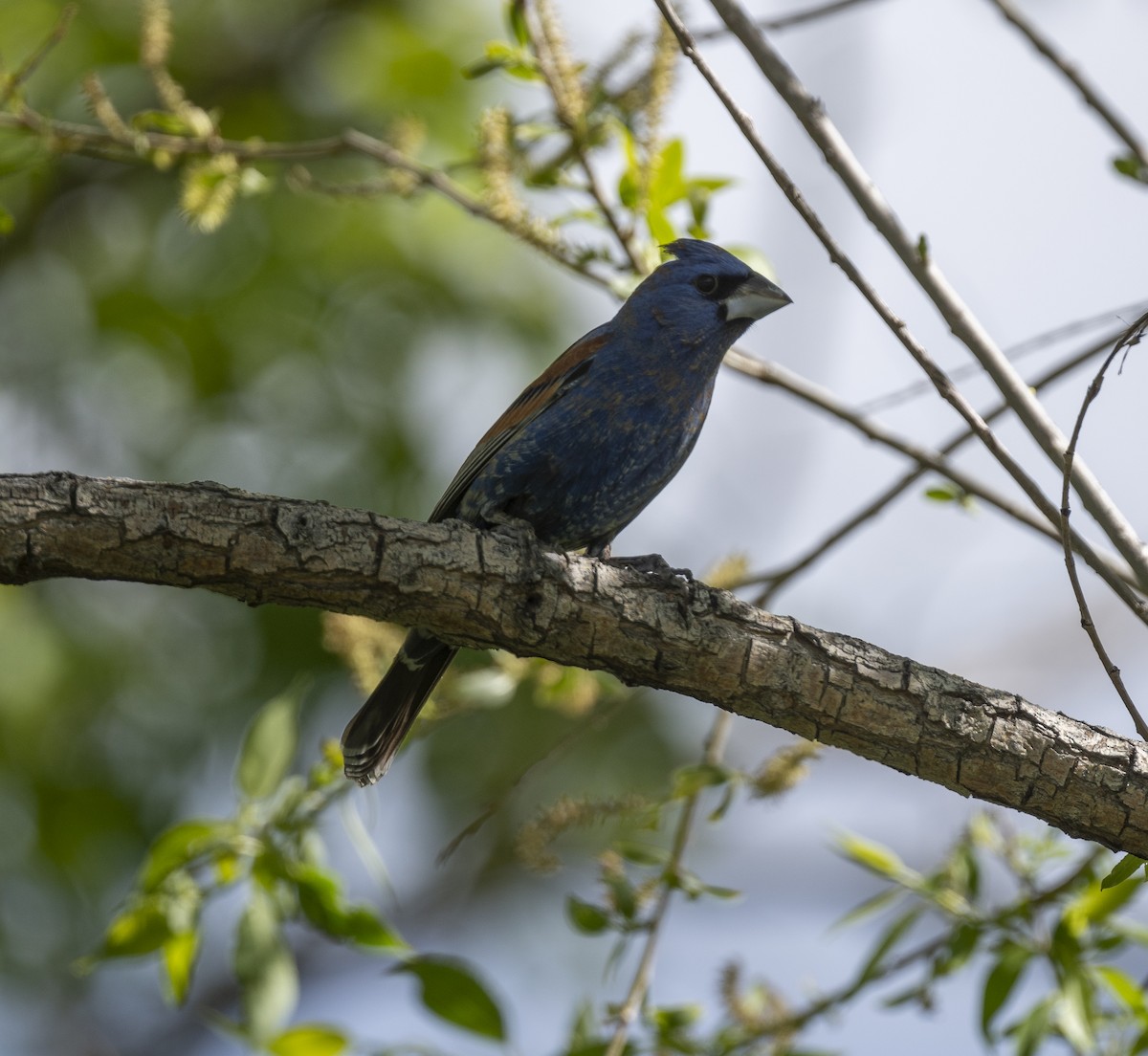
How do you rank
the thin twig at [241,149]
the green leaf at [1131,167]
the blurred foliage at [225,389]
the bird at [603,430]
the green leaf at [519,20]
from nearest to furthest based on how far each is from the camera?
1. the green leaf at [1131,167]
2. the green leaf at [519,20]
3. the thin twig at [241,149]
4. the bird at [603,430]
5. the blurred foliage at [225,389]

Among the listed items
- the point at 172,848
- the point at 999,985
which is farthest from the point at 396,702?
the point at 999,985

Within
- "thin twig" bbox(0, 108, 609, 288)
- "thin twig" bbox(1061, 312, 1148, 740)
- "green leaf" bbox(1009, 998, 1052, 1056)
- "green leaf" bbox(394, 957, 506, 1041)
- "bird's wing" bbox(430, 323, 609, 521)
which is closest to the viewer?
"thin twig" bbox(1061, 312, 1148, 740)

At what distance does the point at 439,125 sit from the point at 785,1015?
4.96m

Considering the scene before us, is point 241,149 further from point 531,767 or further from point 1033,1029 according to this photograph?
point 1033,1029

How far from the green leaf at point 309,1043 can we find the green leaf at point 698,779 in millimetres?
1144

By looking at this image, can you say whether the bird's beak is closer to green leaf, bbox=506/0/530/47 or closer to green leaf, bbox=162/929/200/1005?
green leaf, bbox=506/0/530/47

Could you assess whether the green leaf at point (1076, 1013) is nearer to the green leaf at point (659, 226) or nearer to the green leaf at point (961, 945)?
the green leaf at point (961, 945)

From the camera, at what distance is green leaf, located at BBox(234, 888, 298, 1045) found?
3.89 m

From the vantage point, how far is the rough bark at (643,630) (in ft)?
10.4

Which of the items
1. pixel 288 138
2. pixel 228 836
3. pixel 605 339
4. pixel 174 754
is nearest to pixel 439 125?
pixel 288 138

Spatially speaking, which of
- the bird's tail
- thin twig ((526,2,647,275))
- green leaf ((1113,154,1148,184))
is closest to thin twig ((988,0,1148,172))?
green leaf ((1113,154,1148,184))

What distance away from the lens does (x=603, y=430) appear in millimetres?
4824

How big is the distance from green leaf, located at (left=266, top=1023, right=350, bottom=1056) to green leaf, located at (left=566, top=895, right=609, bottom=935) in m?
0.72

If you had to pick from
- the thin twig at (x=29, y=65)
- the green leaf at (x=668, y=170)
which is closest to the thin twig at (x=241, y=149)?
the thin twig at (x=29, y=65)
